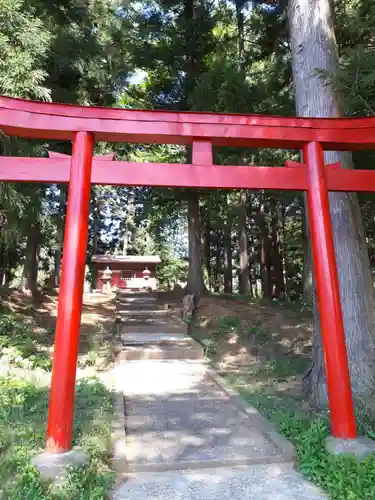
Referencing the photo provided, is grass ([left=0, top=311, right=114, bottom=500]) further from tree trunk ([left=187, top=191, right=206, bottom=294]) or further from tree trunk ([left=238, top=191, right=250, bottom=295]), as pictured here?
tree trunk ([left=238, top=191, right=250, bottom=295])

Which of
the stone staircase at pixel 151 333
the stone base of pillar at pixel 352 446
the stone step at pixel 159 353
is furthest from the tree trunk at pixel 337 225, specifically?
the stone staircase at pixel 151 333

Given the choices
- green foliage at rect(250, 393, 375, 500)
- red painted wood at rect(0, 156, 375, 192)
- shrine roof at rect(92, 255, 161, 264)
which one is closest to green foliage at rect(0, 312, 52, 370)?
red painted wood at rect(0, 156, 375, 192)

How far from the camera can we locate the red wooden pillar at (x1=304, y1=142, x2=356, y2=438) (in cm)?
360

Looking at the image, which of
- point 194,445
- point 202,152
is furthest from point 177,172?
point 194,445

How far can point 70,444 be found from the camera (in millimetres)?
3355

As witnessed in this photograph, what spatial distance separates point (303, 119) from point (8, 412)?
466 cm

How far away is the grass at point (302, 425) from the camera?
3.05 meters

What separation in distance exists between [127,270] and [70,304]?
19595 mm

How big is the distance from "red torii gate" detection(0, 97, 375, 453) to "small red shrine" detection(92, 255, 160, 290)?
18375mm

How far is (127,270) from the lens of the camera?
75.4 feet

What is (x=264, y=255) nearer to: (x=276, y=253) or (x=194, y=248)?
(x=276, y=253)

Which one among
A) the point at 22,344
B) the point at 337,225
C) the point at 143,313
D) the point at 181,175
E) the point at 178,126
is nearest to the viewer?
the point at 181,175

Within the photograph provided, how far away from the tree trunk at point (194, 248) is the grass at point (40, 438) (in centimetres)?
720

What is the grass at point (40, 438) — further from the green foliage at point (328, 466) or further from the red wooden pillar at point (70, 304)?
the green foliage at point (328, 466)
